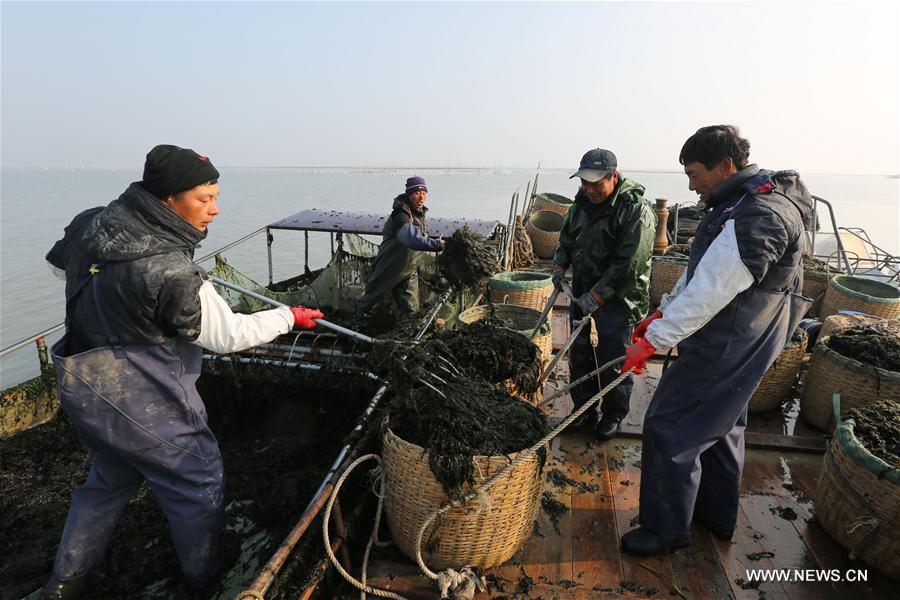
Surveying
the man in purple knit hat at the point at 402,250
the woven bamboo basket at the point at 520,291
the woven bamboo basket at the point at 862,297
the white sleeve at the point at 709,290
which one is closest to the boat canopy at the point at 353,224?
the man in purple knit hat at the point at 402,250

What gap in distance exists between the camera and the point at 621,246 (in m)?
3.25

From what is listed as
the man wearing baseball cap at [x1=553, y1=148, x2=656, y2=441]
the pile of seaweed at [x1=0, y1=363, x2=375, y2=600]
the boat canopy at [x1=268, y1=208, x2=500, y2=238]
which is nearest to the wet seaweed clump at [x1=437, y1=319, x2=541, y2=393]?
the man wearing baseball cap at [x1=553, y1=148, x2=656, y2=441]

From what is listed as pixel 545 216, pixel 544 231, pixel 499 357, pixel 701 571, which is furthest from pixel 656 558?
pixel 545 216

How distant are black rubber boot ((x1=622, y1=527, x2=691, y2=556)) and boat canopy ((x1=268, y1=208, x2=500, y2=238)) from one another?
3870 millimetres

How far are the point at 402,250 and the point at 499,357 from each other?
7.81 ft

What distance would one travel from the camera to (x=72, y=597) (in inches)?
98.0

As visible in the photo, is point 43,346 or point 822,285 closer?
point 43,346

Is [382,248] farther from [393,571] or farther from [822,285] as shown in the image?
[822,285]

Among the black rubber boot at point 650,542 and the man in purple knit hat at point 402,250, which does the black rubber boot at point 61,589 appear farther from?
the man in purple knit hat at point 402,250

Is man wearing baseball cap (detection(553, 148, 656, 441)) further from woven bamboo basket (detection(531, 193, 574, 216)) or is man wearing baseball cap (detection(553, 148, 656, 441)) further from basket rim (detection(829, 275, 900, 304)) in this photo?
woven bamboo basket (detection(531, 193, 574, 216))

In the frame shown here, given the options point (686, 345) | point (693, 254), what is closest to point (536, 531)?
point (686, 345)

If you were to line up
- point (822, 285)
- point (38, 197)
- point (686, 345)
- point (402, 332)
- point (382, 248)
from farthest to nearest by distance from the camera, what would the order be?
1. point (38, 197)
2. point (822, 285)
3. point (382, 248)
4. point (402, 332)
5. point (686, 345)

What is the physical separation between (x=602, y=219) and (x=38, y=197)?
51.4m
